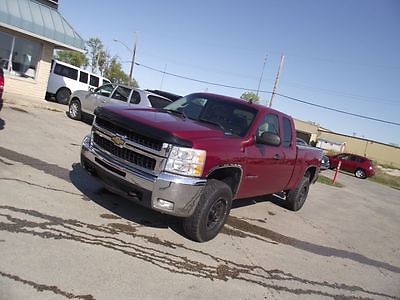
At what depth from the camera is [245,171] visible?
627 centimetres

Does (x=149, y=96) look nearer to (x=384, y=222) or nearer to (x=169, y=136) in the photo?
(x=384, y=222)

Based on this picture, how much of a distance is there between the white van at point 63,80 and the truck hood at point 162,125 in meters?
15.7

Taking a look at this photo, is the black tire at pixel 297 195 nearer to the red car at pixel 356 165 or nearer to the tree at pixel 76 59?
the red car at pixel 356 165

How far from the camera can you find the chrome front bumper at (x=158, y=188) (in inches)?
201

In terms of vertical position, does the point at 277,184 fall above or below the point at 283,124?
below

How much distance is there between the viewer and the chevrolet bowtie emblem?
550 cm

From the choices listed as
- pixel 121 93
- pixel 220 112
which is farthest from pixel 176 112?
pixel 121 93

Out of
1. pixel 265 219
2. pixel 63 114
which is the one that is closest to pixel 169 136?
pixel 265 219

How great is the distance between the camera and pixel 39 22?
1659 centimetres

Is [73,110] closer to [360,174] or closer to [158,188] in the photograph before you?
[158,188]

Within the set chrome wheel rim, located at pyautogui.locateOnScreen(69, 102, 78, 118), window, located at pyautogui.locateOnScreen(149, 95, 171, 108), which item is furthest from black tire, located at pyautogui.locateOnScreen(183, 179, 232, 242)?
chrome wheel rim, located at pyautogui.locateOnScreen(69, 102, 78, 118)

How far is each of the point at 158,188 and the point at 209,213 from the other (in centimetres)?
93

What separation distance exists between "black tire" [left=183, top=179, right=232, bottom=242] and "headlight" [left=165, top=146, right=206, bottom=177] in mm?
425

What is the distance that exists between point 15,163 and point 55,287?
4270mm
